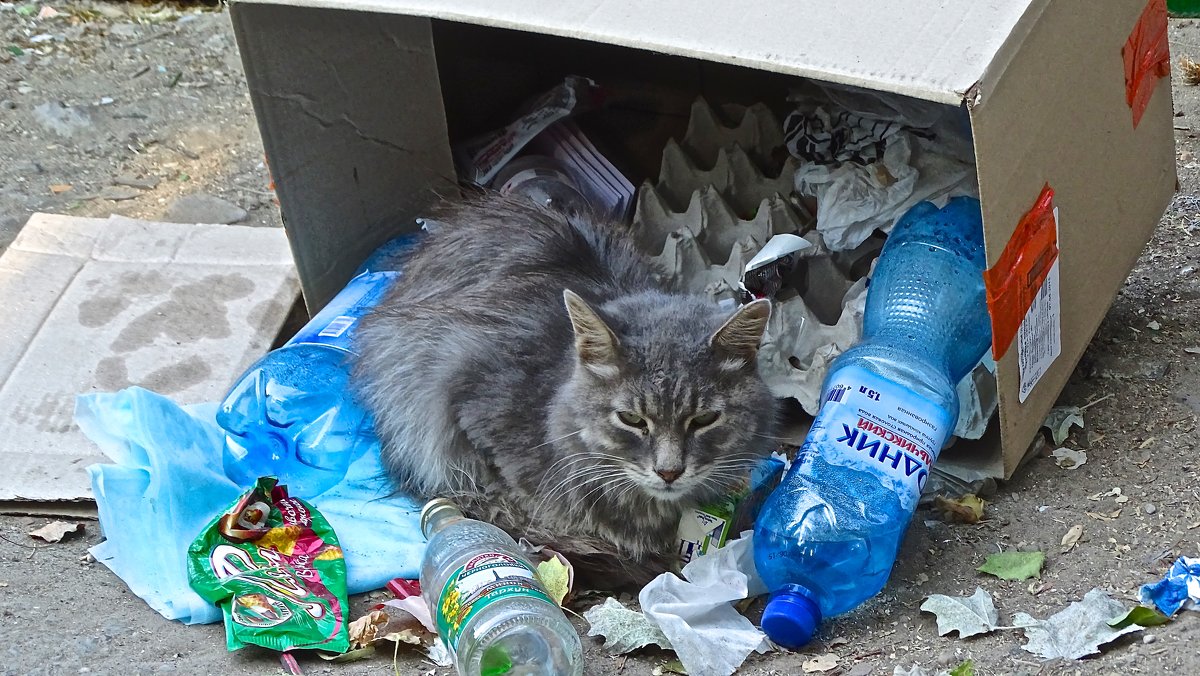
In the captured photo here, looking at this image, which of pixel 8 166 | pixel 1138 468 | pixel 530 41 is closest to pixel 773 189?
pixel 530 41

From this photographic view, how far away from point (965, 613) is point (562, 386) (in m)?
0.86

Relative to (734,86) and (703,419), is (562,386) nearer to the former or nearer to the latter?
(703,419)

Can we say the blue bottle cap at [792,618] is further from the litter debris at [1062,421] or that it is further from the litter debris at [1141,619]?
the litter debris at [1062,421]

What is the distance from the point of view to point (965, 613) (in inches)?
82.7

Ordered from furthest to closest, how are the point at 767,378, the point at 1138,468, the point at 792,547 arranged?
the point at 767,378 → the point at 1138,468 → the point at 792,547

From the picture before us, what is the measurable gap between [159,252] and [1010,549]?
2496 mm

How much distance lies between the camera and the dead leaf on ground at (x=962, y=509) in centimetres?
239

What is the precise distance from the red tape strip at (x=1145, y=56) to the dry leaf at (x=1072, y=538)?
910mm

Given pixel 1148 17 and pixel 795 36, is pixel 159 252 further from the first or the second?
pixel 1148 17

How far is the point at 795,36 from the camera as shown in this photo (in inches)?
79.2

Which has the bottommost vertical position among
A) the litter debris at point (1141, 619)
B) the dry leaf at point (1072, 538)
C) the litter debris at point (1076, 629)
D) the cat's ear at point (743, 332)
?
the dry leaf at point (1072, 538)

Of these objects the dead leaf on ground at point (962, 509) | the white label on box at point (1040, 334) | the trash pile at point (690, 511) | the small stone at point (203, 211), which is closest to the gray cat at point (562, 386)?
the trash pile at point (690, 511)

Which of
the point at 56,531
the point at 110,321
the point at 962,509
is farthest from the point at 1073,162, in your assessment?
the point at 110,321

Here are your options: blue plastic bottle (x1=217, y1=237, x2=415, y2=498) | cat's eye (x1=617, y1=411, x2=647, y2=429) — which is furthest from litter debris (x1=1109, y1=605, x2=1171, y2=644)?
blue plastic bottle (x1=217, y1=237, x2=415, y2=498)
